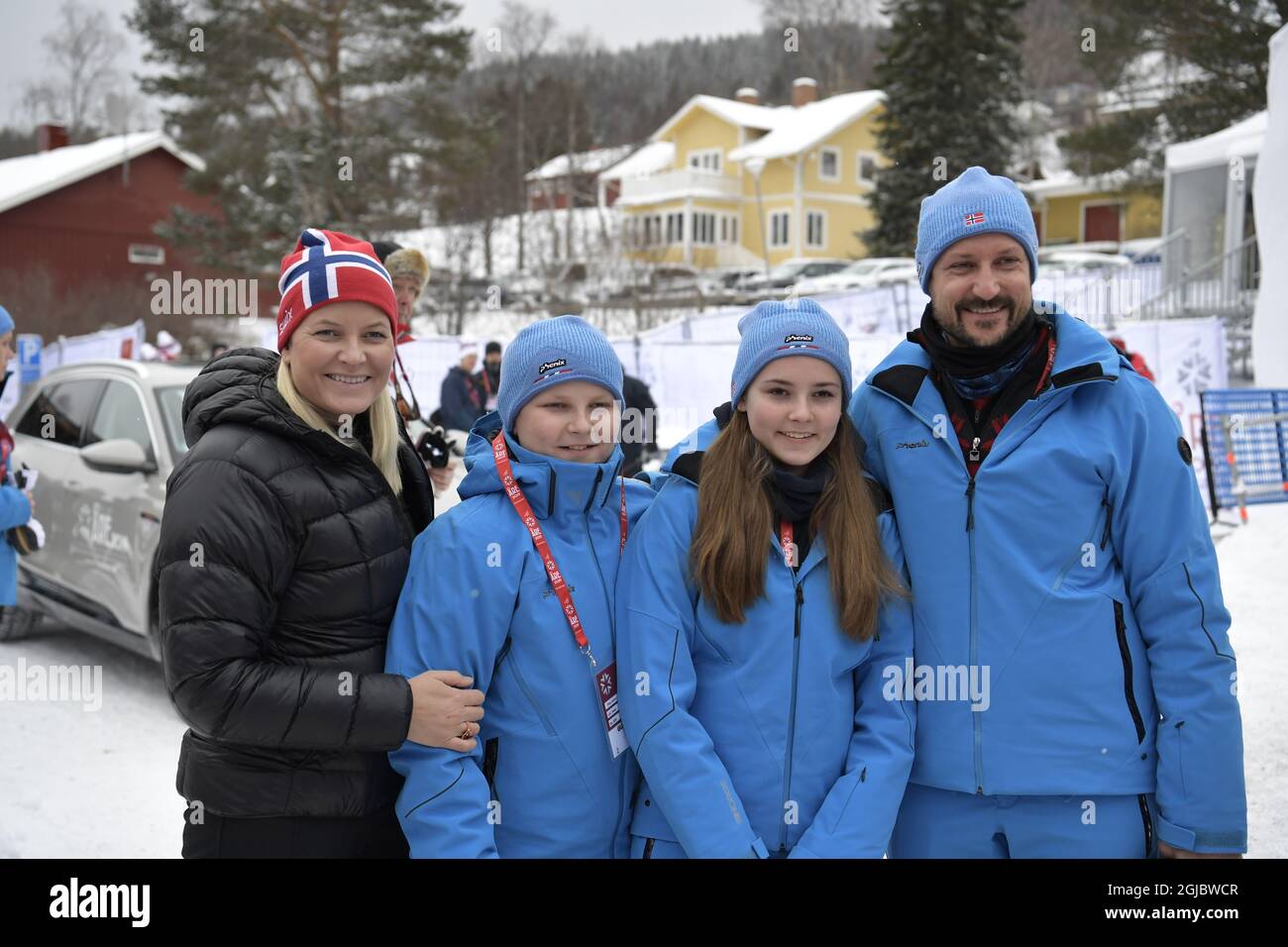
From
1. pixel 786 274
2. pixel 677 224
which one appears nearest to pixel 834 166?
pixel 677 224

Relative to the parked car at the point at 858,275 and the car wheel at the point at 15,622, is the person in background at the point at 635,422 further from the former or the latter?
the parked car at the point at 858,275

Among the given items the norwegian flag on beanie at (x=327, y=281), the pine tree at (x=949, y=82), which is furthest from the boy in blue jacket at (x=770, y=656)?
the pine tree at (x=949, y=82)

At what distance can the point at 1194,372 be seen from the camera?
13.9 meters

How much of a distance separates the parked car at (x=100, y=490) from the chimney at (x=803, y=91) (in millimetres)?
49987

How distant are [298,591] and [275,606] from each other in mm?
55

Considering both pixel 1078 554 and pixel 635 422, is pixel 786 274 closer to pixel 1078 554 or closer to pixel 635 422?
pixel 635 422

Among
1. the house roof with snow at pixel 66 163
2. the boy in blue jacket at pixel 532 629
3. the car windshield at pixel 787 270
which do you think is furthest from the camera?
the car windshield at pixel 787 270

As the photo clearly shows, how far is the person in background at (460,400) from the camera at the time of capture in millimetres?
10031

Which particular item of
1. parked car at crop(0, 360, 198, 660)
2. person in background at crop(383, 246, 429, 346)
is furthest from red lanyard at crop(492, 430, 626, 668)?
parked car at crop(0, 360, 198, 660)

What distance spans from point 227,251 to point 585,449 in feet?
89.4

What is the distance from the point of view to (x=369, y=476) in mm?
2271

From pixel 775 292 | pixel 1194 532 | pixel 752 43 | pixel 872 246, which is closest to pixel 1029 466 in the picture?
pixel 1194 532

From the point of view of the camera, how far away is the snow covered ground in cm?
418

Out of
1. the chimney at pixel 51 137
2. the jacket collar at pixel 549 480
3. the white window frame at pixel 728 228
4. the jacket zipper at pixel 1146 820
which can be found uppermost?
the chimney at pixel 51 137
